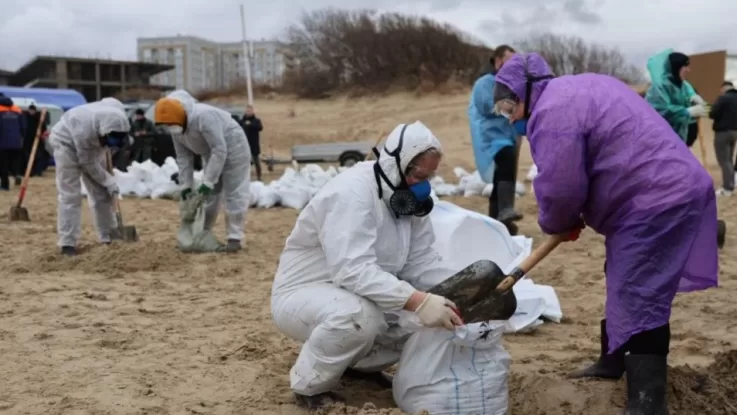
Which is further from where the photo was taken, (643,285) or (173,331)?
(173,331)

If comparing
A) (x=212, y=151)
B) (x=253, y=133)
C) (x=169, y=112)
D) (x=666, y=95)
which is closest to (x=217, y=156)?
(x=212, y=151)

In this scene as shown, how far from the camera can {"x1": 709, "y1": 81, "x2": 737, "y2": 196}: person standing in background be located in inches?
429

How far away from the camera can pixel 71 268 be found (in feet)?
20.5

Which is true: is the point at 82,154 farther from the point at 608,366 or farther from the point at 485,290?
the point at 608,366

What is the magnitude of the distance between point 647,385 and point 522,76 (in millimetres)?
1178

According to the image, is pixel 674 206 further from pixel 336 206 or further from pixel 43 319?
pixel 43 319

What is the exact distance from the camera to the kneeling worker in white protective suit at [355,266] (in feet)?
9.59

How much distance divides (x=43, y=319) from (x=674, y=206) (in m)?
3.48

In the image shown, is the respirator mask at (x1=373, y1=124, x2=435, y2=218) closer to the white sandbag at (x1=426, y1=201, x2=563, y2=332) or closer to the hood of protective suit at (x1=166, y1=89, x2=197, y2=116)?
the white sandbag at (x1=426, y1=201, x2=563, y2=332)

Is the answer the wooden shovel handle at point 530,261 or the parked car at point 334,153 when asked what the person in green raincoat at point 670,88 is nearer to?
the wooden shovel handle at point 530,261

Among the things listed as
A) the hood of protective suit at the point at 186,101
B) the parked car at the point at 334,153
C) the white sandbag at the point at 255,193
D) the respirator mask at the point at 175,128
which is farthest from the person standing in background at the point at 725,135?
the respirator mask at the point at 175,128

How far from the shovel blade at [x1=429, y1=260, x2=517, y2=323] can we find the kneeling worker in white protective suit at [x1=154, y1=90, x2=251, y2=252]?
13.0 ft

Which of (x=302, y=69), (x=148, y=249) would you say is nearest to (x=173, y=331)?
(x=148, y=249)

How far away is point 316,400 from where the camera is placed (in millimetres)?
3123
